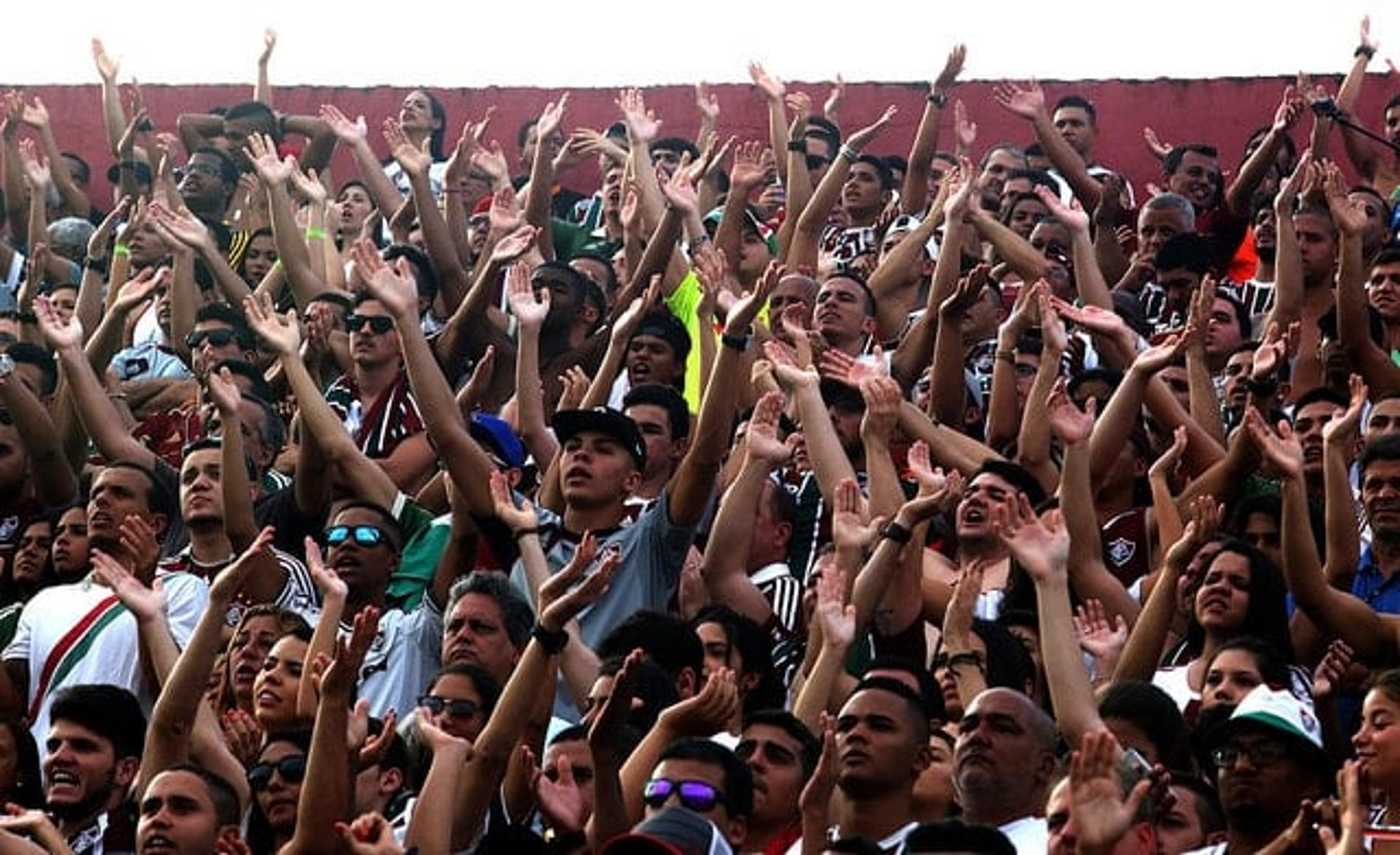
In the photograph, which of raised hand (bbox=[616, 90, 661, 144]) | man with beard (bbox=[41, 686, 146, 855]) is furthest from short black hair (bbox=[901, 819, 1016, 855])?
raised hand (bbox=[616, 90, 661, 144])

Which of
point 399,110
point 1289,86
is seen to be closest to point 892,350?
point 1289,86

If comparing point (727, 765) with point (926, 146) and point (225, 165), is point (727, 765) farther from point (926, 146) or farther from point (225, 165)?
point (225, 165)

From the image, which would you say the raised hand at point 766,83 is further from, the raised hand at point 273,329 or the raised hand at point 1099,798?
the raised hand at point 1099,798

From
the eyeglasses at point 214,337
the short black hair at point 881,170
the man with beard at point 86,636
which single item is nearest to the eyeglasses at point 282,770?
the man with beard at point 86,636

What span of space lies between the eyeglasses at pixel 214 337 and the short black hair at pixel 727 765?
5.37 meters

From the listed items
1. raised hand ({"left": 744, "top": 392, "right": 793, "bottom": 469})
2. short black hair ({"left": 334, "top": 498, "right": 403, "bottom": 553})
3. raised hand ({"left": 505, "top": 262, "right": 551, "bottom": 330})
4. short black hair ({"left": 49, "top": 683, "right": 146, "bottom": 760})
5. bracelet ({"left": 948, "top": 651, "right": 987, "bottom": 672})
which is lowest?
short black hair ({"left": 49, "top": 683, "right": 146, "bottom": 760})

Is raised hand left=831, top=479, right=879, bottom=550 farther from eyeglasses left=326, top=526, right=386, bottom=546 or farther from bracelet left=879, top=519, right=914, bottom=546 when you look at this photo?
eyeglasses left=326, top=526, right=386, bottom=546

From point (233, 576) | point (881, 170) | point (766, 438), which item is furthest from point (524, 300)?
point (881, 170)

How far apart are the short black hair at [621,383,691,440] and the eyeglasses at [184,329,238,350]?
8.49 ft

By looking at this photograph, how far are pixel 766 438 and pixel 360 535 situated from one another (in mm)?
1416

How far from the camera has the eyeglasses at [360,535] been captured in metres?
10.9

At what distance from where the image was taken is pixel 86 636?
35.7 ft

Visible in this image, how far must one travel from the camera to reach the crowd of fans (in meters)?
8.77

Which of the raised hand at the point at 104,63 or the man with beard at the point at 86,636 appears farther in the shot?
the raised hand at the point at 104,63
